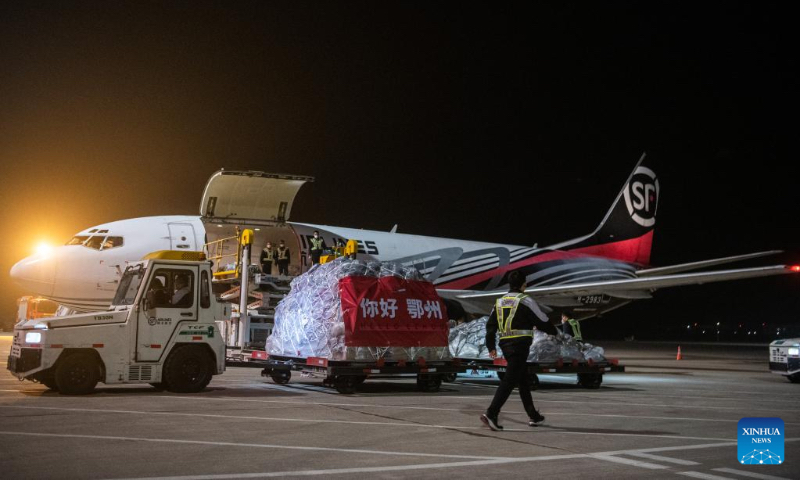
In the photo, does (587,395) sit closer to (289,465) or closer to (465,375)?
(465,375)

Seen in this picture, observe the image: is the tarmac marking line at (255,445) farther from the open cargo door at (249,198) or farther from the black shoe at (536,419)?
the open cargo door at (249,198)

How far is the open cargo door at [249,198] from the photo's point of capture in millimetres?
17062

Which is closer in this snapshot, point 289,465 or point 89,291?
point 289,465

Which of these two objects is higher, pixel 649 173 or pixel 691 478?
pixel 649 173

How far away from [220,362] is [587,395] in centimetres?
624

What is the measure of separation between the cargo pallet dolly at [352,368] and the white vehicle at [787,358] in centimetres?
847

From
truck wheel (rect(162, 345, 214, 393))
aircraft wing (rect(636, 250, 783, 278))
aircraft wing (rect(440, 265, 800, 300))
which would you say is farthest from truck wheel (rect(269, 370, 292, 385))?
aircraft wing (rect(636, 250, 783, 278))

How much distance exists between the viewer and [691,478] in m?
5.75

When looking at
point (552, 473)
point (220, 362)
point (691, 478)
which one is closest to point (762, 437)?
point (691, 478)

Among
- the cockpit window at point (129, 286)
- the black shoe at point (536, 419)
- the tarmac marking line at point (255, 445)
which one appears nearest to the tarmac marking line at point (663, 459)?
the tarmac marking line at point (255, 445)

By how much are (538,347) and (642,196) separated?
19520mm

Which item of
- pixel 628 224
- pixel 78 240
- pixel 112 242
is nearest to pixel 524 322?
pixel 112 242

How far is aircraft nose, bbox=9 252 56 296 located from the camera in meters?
16.7

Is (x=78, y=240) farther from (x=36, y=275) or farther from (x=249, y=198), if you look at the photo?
(x=249, y=198)
